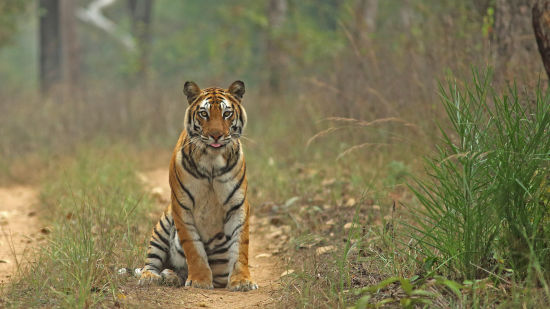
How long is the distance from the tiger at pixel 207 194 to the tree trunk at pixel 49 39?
14011mm

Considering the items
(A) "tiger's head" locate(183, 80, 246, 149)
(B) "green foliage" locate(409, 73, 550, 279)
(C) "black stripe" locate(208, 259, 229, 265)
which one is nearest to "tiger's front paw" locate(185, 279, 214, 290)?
(C) "black stripe" locate(208, 259, 229, 265)

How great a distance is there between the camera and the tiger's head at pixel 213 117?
398 cm

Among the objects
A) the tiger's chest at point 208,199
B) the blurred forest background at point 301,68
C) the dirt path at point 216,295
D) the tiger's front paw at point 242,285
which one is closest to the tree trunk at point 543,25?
the blurred forest background at point 301,68

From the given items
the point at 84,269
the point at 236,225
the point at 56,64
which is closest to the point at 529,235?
the point at 236,225

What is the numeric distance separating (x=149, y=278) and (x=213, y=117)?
3.66 ft

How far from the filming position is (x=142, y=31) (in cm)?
2200

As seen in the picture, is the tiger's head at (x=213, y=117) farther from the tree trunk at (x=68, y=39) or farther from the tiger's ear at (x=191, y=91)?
the tree trunk at (x=68, y=39)

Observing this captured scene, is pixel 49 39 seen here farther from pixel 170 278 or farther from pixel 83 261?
pixel 83 261

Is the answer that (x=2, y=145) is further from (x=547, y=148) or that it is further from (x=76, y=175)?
(x=547, y=148)

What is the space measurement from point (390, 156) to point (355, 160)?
0.43 metres

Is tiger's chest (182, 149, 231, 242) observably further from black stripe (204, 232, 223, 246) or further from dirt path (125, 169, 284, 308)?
dirt path (125, 169, 284, 308)

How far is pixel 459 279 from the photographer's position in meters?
3.32

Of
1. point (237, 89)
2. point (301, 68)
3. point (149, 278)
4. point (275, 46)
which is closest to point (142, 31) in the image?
point (275, 46)

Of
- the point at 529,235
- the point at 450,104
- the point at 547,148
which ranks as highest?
the point at 450,104
